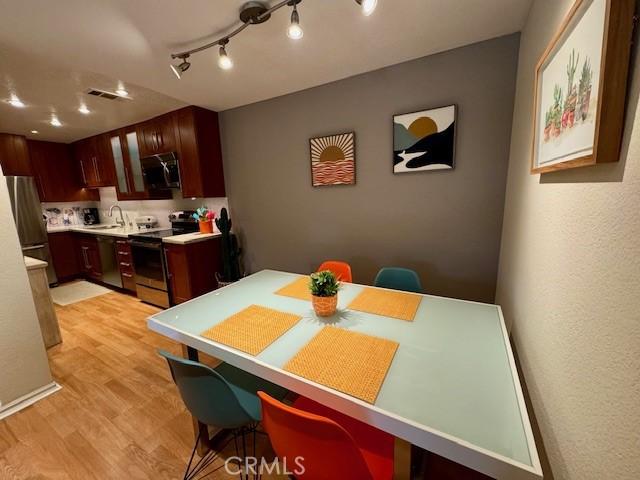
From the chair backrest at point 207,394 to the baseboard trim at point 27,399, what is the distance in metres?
1.70

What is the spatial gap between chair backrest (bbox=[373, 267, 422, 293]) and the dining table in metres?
0.27

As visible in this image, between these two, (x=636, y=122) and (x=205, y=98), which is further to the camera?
(x=205, y=98)

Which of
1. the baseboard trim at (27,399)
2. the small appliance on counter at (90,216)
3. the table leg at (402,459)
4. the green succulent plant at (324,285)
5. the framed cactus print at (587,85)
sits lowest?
the baseboard trim at (27,399)

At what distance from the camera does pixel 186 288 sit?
9.59ft

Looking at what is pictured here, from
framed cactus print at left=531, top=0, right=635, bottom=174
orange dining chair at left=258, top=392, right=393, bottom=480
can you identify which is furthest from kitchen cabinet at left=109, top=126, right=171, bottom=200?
framed cactus print at left=531, top=0, right=635, bottom=174

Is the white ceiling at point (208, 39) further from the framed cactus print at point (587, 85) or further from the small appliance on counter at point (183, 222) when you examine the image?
the small appliance on counter at point (183, 222)

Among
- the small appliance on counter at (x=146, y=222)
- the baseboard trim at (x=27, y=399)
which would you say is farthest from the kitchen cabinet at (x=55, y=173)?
the baseboard trim at (x=27, y=399)

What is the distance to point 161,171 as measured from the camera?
3223mm

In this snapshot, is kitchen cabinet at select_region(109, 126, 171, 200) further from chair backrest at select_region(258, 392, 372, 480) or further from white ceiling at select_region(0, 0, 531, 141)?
chair backrest at select_region(258, 392, 372, 480)

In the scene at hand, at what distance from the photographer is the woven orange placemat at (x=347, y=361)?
0.83 metres

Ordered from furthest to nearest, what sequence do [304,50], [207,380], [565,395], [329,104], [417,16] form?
1. [329,104]
2. [304,50]
3. [417,16]
4. [207,380]
5. [565,395]

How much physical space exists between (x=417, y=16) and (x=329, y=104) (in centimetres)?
99

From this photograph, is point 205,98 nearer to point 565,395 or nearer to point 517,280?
point 517,280

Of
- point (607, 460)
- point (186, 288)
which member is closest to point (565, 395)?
point (607, 460)
